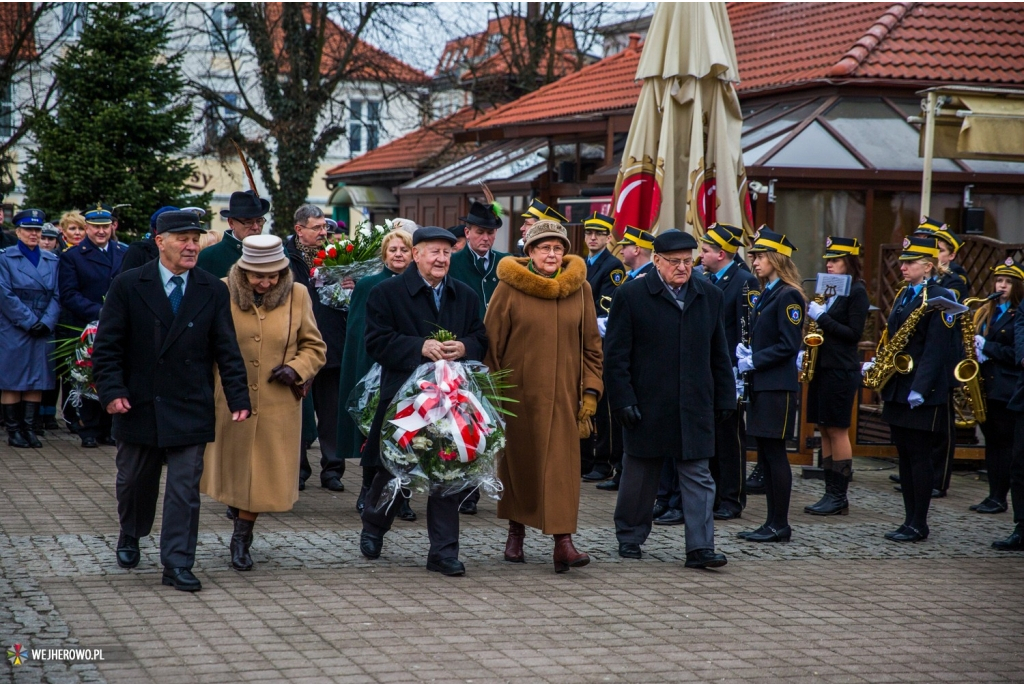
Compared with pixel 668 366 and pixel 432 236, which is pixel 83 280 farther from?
pixel 668 366

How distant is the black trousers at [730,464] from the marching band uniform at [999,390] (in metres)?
2.13

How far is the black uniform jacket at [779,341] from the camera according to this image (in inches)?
328

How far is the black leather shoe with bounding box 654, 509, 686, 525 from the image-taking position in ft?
28.8

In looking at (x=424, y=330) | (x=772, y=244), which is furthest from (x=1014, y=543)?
(x=424, y=330)

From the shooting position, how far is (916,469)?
27.2 ft

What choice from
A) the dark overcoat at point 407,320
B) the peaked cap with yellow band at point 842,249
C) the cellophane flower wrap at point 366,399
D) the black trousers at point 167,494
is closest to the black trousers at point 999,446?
the peaked cap with yellow band at point 842,249

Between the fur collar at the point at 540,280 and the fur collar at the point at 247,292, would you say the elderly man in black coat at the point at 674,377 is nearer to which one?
the fur collar at the point at 540,280

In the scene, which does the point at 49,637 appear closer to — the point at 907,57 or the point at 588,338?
the point at 588,338

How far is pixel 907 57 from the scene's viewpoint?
1616 cm

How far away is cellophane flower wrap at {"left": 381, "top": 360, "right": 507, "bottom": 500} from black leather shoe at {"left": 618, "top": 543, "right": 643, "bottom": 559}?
111 centimetres

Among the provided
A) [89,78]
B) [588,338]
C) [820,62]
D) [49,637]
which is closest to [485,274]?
[588,338]

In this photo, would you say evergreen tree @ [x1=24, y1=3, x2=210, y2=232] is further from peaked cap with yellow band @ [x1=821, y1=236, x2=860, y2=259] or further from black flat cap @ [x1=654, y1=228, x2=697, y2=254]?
black flat cap @ [x1=654, y1=228, x2=697, y2=254]

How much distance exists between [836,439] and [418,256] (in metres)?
3.74

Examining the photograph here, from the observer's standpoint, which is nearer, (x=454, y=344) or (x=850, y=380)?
(x=454, y=344)
